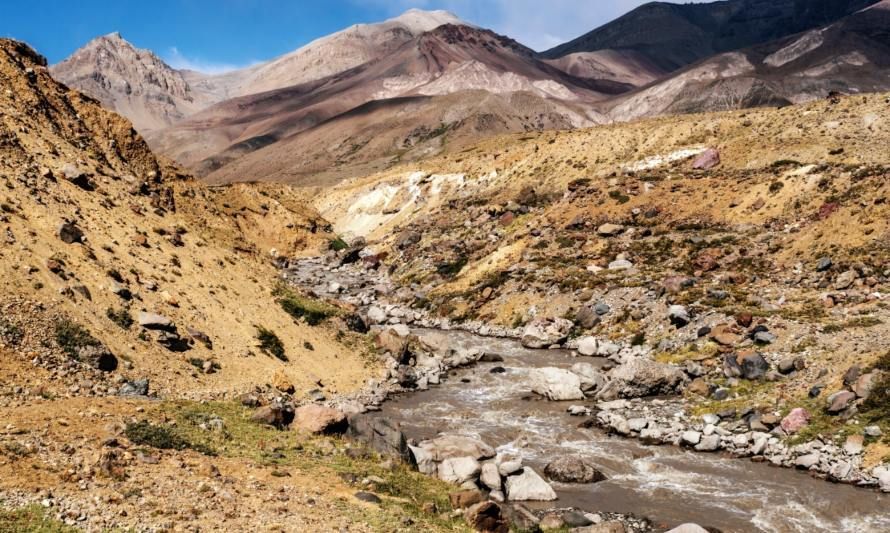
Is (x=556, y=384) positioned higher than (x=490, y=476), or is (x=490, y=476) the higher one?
(x=556, y=384)

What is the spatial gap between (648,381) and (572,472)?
11426 millimetres

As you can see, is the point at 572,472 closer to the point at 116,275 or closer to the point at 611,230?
the point at 116,275

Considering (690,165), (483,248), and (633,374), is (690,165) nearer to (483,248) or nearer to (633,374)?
(483,248)

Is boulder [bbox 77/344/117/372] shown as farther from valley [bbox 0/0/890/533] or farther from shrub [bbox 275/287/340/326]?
shrub [bbox 275/287/340/326]

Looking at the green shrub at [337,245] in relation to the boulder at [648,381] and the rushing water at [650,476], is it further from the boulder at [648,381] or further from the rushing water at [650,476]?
the boulder at [648,381]

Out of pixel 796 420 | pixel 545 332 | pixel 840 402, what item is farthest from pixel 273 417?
pixel 545 332

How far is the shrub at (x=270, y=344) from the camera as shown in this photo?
109 feet

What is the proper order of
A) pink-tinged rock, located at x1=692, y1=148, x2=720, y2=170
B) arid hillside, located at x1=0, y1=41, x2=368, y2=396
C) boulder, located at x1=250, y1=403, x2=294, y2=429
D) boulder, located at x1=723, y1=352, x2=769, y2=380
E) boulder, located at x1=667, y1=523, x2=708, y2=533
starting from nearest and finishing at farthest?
boulder, located at x1=667, y1=523, x2=708, y2=533
boulder, located at x1=250, y1=403, x2=294, y2=429
arid hillside, located at x1=0, y1=41, x2=368, y2=396
boulder, located at x1=723, y1=352, x2=769, y2=380
pink-tinged rock, located at x1=692, y1=148, x2=720, y2=170

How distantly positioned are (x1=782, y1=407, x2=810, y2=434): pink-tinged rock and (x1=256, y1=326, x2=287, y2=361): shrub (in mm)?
24261

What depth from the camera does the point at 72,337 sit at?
78.3ft

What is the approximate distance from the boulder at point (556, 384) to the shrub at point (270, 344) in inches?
563

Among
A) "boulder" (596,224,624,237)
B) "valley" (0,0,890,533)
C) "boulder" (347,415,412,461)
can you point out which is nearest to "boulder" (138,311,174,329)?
"valley" (0,0,890,533)

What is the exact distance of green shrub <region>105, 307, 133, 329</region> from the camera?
27364 millimetres

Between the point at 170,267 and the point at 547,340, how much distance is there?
26.7 m
